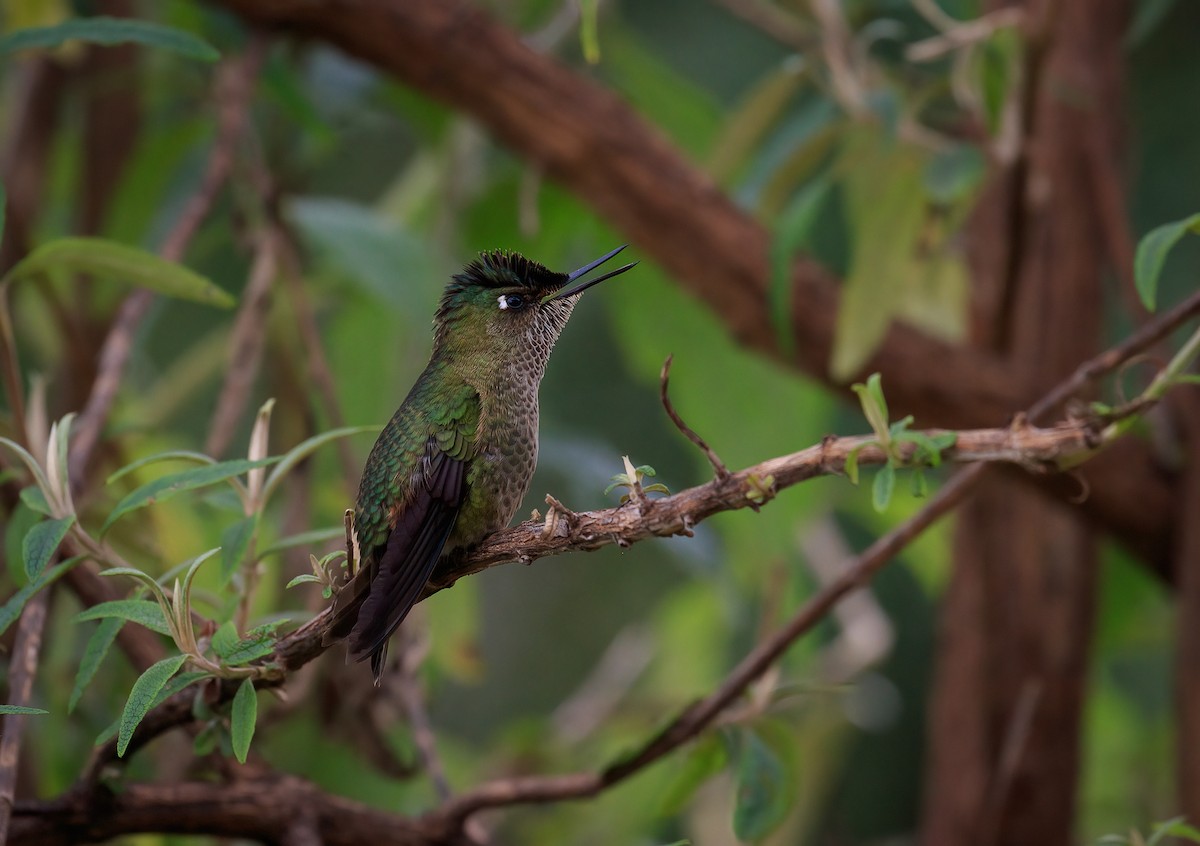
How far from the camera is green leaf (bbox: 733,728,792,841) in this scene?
4.15 ft

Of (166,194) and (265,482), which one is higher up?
(166,194)

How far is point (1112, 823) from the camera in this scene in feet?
9.39

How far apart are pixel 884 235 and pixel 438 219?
0.94 m

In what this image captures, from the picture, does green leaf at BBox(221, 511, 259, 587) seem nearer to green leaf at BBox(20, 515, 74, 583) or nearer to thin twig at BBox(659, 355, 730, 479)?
green leaf at BBox(20, 515, 74, 583)

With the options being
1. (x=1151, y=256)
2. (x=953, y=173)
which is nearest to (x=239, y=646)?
(x=1151, y=256)

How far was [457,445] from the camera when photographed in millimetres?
1220

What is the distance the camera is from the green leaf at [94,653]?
0.94 metres

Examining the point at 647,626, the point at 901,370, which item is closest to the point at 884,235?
the point at 901,370

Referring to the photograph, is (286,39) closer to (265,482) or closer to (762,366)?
(762,366)

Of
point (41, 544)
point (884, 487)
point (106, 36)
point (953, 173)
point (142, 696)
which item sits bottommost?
point (142, 696)

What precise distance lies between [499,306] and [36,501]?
1.61 feet

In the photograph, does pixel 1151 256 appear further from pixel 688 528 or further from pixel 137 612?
pixel 137 612

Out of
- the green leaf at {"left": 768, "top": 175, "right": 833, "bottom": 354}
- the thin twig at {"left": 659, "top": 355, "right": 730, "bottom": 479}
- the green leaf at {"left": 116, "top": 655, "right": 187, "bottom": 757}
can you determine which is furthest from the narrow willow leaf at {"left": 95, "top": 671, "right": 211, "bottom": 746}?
the green leaf at {"left": 768, "top": 175, "right": 833, "bottom": 354}

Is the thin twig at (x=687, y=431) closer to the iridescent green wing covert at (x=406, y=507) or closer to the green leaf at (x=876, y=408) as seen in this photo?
the green leaf at (x=876, y=408)
